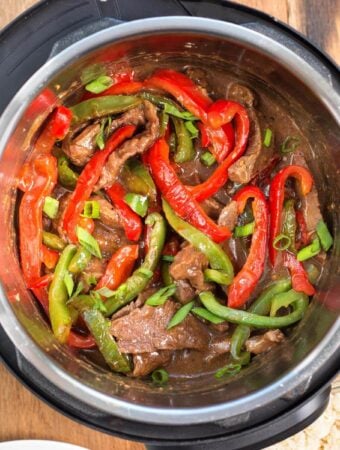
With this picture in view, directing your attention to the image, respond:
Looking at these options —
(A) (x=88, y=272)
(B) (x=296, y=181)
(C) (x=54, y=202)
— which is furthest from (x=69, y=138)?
(B) (x=296, y=181)

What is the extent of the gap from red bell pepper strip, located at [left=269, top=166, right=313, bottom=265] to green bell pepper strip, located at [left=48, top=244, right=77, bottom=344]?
0.76 meters

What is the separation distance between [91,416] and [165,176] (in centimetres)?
88

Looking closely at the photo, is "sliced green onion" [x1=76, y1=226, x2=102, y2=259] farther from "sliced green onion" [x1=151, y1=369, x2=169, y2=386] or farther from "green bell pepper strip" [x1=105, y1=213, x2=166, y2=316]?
"sliced green onion" [x1=151, y1=369, x2=169, y2=386]

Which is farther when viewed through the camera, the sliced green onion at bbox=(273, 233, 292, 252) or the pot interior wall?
the sliced green onion at bbox=(273, 233, 292, 252)

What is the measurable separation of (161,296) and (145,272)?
12 cm

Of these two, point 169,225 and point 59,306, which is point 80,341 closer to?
point 59,306

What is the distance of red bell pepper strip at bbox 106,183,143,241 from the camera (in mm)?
2375

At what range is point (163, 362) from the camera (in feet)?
7.96

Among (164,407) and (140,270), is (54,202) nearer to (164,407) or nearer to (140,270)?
(140,270)

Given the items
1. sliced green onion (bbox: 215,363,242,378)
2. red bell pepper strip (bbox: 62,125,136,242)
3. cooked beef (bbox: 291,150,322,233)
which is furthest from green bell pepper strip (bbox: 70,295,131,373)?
cooked beef (bbox: 291,150,322,233)

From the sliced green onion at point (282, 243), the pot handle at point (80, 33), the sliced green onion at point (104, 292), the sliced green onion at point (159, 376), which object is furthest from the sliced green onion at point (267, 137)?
the sliced green onion at point (159, 376)

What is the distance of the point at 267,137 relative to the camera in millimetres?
2430

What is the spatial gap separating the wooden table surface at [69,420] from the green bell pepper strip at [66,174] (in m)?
0.79

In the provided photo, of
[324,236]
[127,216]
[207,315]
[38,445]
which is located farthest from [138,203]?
[38,445]
